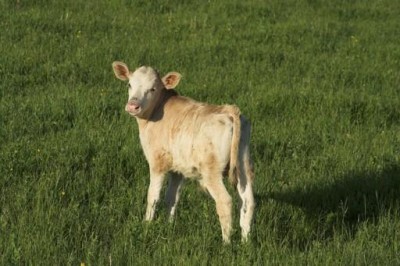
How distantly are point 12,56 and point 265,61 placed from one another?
480 centimetres

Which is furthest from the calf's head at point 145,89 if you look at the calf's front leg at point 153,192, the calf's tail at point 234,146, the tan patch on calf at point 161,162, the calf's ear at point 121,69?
the calf's tail at point 234,146

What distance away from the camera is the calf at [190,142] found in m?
5.61

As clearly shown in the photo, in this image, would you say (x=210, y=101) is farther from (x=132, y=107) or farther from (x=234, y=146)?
(x=234, y=146)

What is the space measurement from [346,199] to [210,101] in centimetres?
393

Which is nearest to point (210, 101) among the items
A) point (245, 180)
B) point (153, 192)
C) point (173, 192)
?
point (173, 192)

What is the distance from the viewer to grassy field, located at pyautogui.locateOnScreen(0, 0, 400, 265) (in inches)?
224

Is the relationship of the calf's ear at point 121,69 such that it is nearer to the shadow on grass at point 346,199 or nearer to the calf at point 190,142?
the calf at point 190,142

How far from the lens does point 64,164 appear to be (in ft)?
24.7

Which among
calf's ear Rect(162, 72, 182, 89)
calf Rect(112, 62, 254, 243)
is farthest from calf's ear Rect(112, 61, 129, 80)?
calf's ear Rect(162, 72, 182, 89)

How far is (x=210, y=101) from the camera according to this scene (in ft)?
34.3

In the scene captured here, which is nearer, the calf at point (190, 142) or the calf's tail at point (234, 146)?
the calf's tail at point (234, 146)

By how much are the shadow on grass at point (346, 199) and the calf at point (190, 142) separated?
3.62ft

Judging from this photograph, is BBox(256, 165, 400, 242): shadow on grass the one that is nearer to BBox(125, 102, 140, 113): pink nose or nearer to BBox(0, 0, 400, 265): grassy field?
BBox(0, 0, 400, 265): grassy field

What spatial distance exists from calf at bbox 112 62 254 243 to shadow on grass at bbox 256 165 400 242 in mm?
1104
